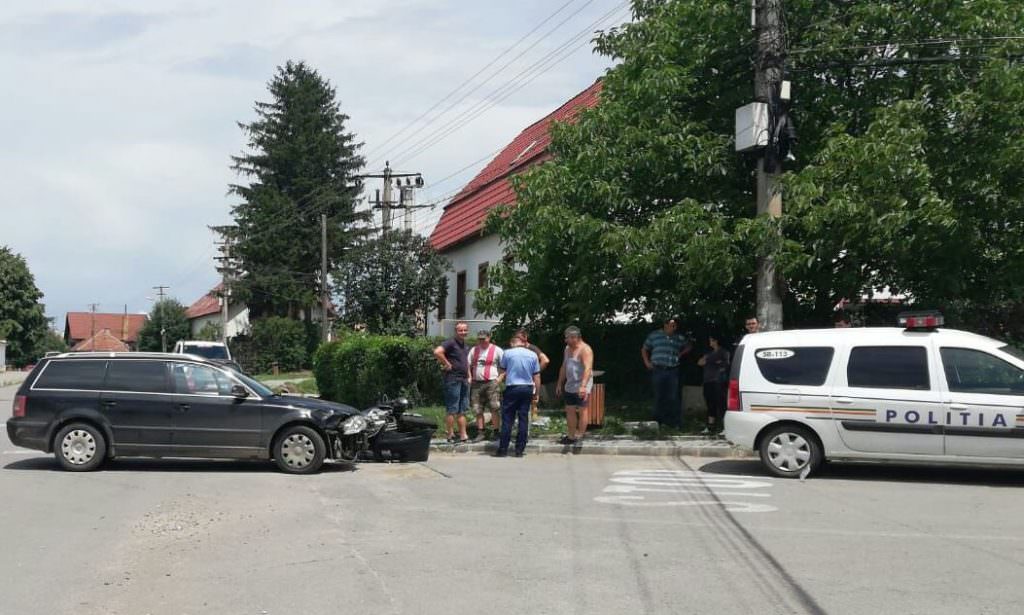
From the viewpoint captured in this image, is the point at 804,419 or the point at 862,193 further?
the point at 862,193

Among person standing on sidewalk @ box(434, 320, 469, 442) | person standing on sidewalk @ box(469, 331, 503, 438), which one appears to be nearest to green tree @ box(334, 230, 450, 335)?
person standing on sidewalk @ box(434, 320, 469, 442)

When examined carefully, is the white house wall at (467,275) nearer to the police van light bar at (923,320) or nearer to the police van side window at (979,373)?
the police van light bar at (923,320)

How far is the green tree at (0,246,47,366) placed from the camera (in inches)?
3076

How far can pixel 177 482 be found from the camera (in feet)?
38.3

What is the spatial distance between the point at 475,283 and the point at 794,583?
1048 inches

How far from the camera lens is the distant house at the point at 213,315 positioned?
251 feet

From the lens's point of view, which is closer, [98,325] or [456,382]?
[456,382]

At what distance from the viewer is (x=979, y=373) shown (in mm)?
11484

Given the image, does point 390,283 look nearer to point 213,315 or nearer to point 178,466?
point 178,466

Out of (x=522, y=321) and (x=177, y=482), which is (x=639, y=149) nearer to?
(x=522, y=321)

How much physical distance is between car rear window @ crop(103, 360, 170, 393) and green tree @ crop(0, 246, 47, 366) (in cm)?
7246

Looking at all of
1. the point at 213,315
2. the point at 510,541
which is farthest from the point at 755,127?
the point at 213,315

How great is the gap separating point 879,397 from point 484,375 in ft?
18.5

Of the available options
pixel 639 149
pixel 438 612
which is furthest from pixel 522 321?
pixel 438 612
